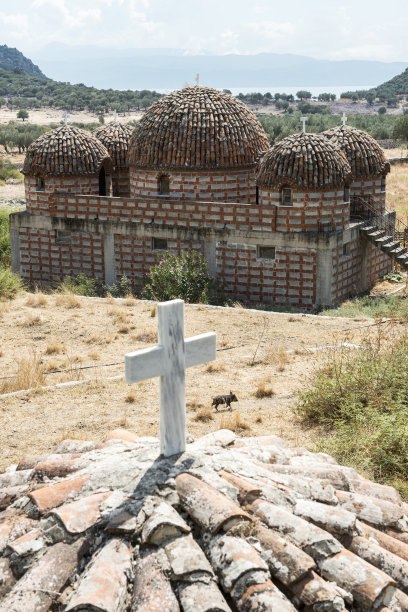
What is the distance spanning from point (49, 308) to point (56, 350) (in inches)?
159

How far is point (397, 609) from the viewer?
5.33 metres

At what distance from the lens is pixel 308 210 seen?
2125 cm

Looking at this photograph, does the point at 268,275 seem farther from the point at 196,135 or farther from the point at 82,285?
the point at 82,285

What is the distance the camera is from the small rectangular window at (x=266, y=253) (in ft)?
72.2

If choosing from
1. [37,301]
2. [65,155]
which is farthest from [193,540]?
[65,155]

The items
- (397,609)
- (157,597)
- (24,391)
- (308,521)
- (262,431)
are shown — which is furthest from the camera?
(24,391)

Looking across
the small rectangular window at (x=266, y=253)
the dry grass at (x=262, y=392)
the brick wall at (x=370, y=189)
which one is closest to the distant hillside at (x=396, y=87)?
the brick wall at (x=370, y=189)

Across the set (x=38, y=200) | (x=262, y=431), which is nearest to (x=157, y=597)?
(x=262, y=431)

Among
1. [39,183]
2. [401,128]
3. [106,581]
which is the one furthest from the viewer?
[401,128]

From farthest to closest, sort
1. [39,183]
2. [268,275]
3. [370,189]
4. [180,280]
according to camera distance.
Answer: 1. [39,183]
2. [370,189]
3. [268,275]
4. [180,280]

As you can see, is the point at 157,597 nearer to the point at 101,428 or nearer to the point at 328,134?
the point at 101,428

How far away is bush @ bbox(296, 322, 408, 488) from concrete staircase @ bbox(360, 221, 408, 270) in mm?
10741

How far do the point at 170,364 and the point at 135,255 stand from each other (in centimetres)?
1767

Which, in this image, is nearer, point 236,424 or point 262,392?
point 236,424
